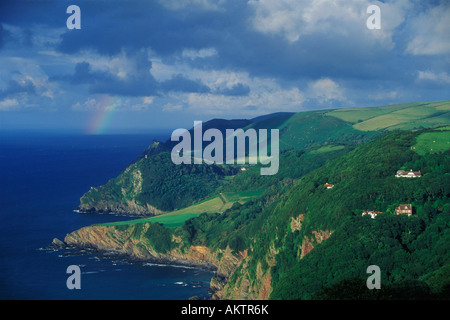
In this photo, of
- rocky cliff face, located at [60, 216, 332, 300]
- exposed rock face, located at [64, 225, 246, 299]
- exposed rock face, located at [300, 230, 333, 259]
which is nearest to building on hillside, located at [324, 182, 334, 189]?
rocky cliff face, located at [60, 216, 332, 300]

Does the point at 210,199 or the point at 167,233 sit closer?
the point at 167,233

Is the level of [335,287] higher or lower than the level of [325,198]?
lower

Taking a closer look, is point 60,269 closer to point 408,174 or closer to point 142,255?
point 142,255

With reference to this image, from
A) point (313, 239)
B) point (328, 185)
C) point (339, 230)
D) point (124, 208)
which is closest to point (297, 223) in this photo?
point (313, 239)

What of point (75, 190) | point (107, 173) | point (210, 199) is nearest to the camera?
point (210, 199)
